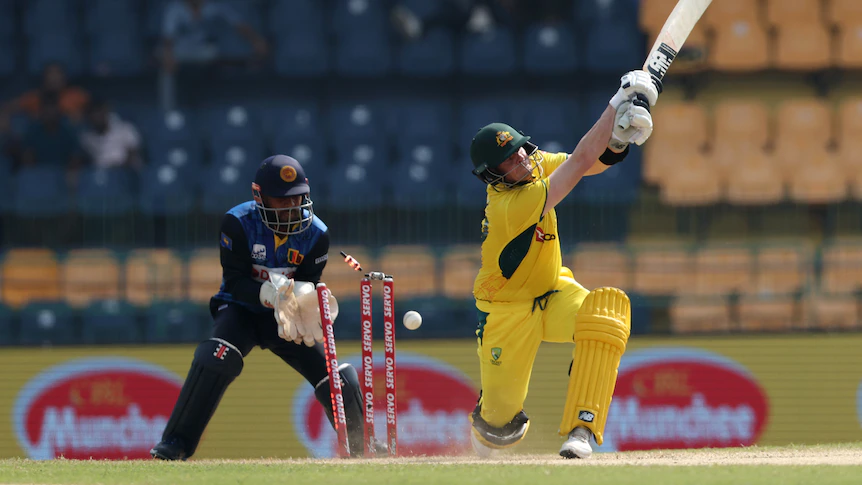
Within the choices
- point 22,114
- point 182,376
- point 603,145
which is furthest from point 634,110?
point 22,114

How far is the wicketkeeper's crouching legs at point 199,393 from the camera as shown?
22.7 feet

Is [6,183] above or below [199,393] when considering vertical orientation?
above

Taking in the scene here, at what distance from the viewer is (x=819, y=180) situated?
43.0 feet

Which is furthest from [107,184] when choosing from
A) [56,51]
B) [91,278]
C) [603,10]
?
[603,10]

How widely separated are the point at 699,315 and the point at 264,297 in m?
5.14

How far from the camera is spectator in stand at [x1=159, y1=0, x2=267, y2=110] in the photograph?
14.4 m

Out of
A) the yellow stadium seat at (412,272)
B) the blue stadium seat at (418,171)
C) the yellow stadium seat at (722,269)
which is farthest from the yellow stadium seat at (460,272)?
the yellow stadium seat at (722,269)

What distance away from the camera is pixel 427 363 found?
1008cm

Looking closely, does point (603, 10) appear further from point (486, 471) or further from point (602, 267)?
point (486, 471)

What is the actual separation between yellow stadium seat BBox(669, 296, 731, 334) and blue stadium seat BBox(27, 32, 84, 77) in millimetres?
8251

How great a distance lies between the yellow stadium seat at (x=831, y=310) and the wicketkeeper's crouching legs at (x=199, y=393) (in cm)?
570

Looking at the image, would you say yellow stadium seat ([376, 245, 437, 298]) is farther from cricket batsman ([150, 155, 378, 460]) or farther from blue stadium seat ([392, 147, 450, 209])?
cricket batsman ([150, 155, 378, 460])

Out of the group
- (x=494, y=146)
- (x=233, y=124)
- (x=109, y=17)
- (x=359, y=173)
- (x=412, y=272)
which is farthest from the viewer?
(x=109, y=17)

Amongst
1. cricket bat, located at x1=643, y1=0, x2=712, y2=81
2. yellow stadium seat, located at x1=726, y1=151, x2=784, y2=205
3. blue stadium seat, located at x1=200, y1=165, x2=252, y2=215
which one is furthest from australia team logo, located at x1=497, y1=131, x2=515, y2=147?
yellow stadium seat, located at x1=726, y1=151, x2=784, y2=205
